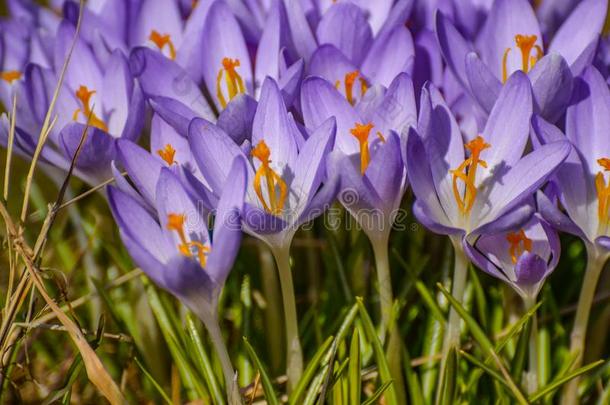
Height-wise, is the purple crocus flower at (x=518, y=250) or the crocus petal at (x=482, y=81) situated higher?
the crocus petal at (x=482, y=81)

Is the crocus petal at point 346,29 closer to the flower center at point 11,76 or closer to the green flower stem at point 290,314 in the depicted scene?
the green flower stem at point 290,314

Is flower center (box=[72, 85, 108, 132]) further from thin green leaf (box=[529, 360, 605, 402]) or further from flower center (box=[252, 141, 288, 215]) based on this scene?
thin green leaf (box=[529, 360, 605, 402])

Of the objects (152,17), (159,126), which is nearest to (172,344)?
(159,126)

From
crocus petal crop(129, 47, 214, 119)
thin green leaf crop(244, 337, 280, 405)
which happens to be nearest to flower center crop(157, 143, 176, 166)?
crocus petal crop(129, 47, 214, 119)

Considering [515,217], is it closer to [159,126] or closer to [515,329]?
[515,329]

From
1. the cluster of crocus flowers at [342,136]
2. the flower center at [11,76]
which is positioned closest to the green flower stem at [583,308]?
the cluster of crocus flowers at [342,136]

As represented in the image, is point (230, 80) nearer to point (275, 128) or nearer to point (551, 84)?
point (275, 128)
